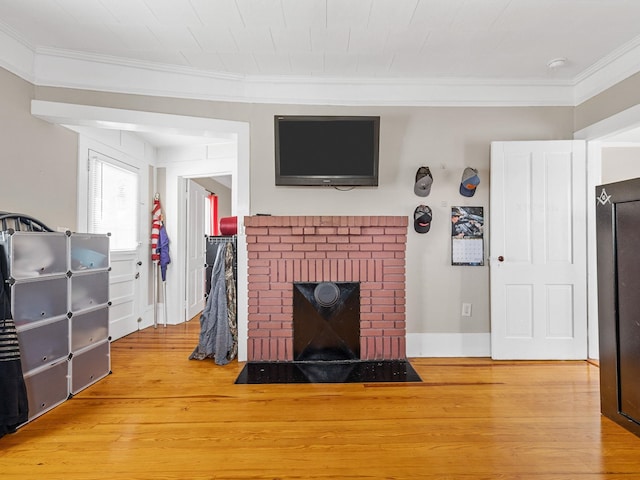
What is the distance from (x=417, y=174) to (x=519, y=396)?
1868 millimetres

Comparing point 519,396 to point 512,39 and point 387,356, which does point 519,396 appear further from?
point 512,39

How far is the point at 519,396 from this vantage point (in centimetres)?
241

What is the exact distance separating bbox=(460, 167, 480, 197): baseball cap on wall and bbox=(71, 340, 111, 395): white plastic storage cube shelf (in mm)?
3263

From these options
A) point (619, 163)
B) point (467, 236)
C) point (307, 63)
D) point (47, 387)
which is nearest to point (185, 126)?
point (307, 63)

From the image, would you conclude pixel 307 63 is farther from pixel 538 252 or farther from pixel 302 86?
pixel 538 252

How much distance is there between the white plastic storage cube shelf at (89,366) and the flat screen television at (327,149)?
6.57ft

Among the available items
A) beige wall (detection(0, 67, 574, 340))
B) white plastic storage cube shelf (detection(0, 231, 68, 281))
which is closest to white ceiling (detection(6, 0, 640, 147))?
beige wall (detection(0, 67, 574, 340))

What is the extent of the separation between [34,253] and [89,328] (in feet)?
2.41

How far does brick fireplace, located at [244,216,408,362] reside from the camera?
3.07 meters

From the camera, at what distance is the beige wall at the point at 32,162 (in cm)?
252

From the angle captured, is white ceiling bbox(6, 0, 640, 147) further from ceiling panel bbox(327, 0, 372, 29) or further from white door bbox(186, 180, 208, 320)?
white door bbox(186, 180, 208, 320)

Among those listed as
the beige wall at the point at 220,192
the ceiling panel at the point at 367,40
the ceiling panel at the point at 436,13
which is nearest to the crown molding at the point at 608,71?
the ceiling panel at the point at 436,13

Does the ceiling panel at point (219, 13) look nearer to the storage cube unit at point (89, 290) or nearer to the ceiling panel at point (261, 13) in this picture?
the ceiling panel at point (261, 13)

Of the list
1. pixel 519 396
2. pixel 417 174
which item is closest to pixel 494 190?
pixel 417 174
